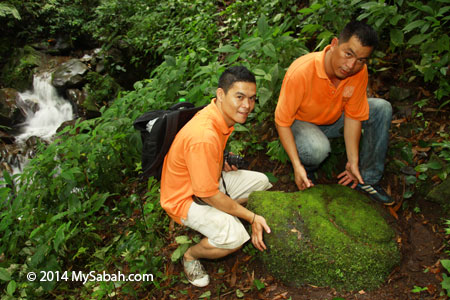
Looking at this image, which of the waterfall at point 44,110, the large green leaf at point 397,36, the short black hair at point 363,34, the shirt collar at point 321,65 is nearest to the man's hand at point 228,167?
the shirt collar at point 321,65

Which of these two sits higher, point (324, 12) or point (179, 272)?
point (324, 12)

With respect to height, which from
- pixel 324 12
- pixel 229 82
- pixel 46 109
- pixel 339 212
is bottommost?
pixel 339 212

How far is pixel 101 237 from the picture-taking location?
13.4ft

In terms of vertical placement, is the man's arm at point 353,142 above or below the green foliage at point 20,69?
below

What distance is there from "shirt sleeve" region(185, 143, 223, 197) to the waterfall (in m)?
8.00

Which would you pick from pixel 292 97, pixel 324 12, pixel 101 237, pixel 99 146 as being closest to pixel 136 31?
pixel 99 146

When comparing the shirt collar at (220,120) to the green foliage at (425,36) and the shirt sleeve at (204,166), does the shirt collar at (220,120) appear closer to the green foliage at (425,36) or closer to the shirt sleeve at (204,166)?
the shirt sleeve at (204,166)

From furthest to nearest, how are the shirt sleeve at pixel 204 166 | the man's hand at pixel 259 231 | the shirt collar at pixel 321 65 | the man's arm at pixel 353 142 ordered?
the man's arm at pixel 353 142
the shirt collar at pixel 321 65
the man's hand at pixel 259 231
the shirt sleeve at pixel 204 166

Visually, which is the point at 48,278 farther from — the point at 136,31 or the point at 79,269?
the point at 136,31

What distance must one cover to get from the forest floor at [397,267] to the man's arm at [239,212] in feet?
1.34

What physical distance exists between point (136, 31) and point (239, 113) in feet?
25.0

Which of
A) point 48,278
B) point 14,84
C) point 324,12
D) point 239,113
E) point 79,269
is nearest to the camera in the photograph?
point 239,113

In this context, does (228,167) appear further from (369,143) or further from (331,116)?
(369,143)

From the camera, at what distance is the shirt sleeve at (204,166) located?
238 centimetres
